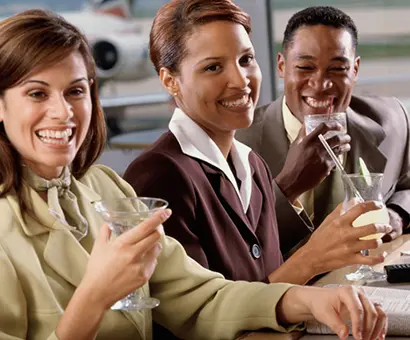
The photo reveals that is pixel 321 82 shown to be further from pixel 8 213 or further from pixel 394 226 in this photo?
pixel 8 213

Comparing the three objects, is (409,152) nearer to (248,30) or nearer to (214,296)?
(248,30)

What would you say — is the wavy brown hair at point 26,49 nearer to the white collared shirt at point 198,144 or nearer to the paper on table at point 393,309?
the white collared shirt at point 198,144

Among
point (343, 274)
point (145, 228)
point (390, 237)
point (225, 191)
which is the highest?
point (145, 228)

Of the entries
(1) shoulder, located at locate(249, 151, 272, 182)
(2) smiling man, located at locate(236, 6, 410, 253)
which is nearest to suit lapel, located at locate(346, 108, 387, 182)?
(2) smiling man, located at locate(236, 6, 410, 253)

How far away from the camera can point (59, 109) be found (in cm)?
170

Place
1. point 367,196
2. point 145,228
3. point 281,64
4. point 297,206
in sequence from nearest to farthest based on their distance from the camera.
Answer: point 145,228, point 367,196, point 297,206, point 281,64

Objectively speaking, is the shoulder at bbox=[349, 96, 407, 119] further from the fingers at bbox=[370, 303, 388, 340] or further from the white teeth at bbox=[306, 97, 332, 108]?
the fingers at bbox=[370, 303, 388, 340]

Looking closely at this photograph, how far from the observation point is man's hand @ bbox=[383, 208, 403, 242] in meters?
2.80

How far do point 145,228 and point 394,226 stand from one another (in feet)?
5.26

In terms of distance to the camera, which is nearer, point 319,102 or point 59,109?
point 59,109

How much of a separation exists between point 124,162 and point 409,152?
2249 millimetres

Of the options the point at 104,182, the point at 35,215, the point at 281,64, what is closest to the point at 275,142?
the point at 281,64

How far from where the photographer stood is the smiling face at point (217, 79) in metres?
2.21

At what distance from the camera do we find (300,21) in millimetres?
3070
